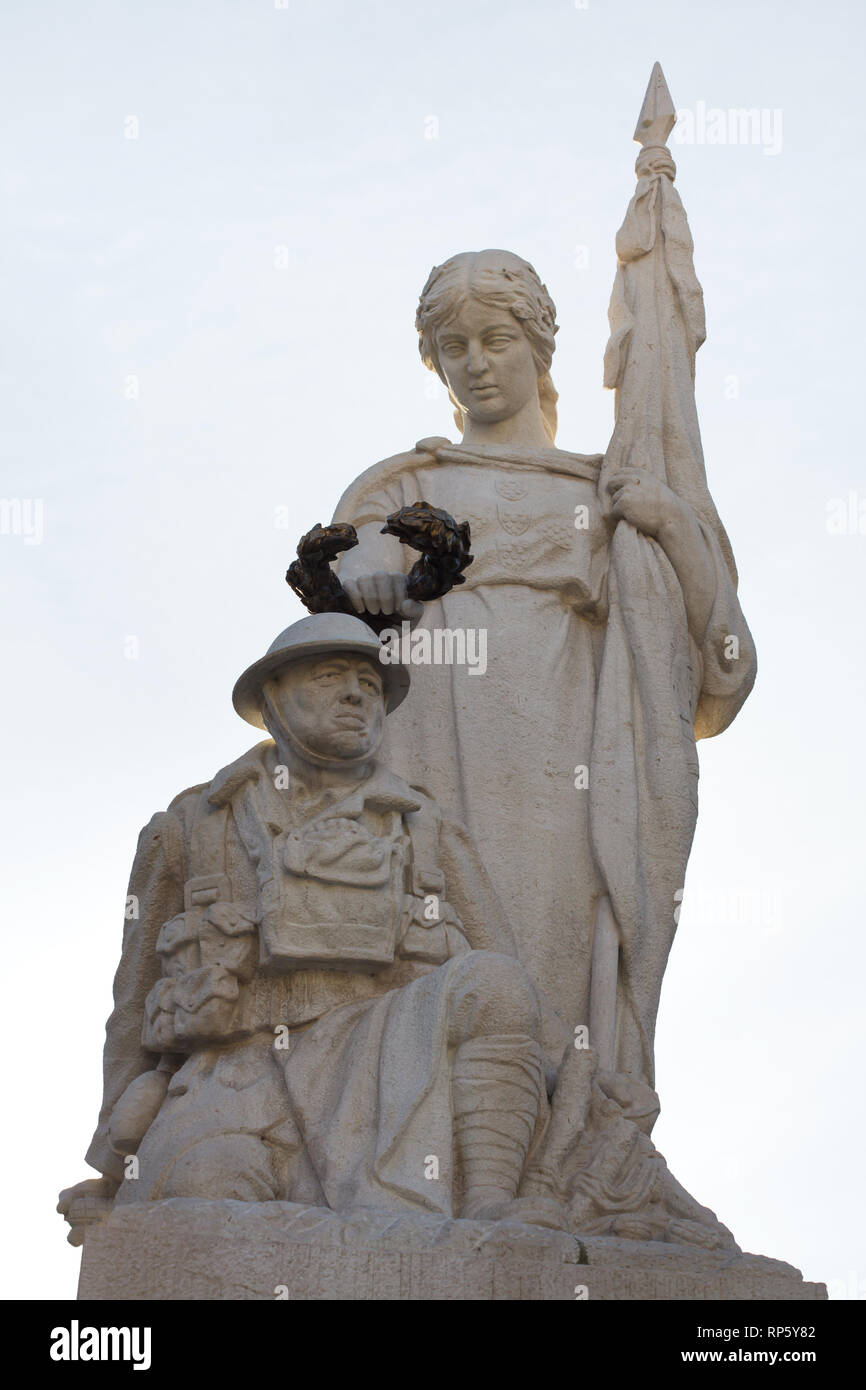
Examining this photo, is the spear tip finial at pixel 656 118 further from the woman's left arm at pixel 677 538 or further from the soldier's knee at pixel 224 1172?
the soldier's knee at pixel 224 1172

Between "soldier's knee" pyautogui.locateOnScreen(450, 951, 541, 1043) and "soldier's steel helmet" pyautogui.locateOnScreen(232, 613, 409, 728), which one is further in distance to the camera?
"soldier's steel helmet" pyautogui.locateOnScreen(232, 613, 409, 728)

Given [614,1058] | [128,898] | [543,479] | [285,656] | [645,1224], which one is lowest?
[645,1224]

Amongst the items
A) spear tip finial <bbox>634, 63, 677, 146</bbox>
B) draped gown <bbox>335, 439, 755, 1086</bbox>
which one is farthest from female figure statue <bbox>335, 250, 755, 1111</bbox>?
spear tip finial <bbox>634, 63, 677, 146</bbox>

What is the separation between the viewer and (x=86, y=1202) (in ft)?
25.6

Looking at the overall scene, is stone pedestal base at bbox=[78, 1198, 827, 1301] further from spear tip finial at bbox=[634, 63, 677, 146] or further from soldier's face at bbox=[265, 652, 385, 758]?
spear tip finial at bbox=[634, 63, 677, 146]

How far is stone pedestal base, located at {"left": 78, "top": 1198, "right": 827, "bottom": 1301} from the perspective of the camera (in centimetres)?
636

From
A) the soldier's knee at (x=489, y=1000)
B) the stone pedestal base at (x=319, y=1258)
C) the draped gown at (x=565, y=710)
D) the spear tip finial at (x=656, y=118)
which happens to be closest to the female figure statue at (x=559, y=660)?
the draped gown at (x=565, y=710)

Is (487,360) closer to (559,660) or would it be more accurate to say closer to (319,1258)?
(559,660)

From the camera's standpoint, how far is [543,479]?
9.60m

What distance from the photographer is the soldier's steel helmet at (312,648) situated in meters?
7.74
